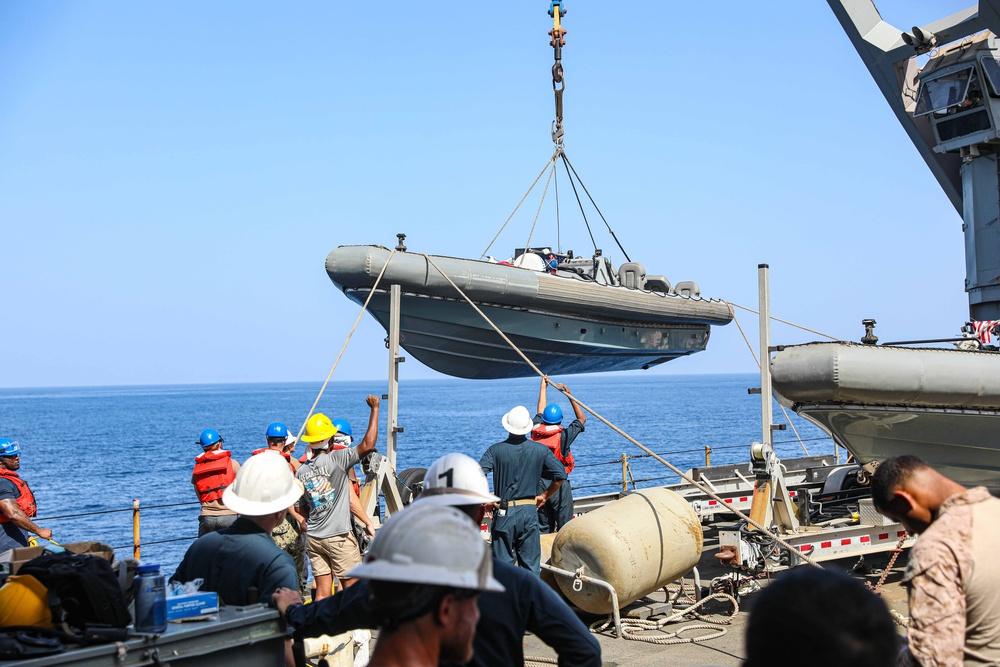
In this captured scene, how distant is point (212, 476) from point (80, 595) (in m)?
3.89

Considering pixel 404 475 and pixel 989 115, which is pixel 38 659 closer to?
pixel 404 475

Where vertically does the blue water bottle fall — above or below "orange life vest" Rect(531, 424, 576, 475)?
below

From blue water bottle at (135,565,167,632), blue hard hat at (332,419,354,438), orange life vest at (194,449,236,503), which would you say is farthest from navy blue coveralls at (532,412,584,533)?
blue water bottle at (135,565,167,632)

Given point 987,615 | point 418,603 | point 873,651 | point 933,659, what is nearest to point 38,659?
point 418,603

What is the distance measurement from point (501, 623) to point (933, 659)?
1126 millimetres

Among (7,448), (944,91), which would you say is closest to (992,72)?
(944,91)

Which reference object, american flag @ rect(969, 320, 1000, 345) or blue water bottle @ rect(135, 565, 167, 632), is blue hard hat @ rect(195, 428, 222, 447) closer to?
blue water bottle @ rect(135, 565, 167, 632)

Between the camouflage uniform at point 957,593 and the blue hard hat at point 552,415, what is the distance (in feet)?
18.6

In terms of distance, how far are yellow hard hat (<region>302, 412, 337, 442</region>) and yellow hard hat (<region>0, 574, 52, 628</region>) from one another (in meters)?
3.65

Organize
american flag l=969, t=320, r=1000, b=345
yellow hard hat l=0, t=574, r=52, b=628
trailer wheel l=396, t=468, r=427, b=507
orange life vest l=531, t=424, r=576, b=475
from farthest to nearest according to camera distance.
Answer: american flag l=969, t=320, r=1000, b=345 < trailer wheel l=396, t=468, r=427, b=507 < orange life vest l=531, t=424, r=576, b=475 < yellow hard hat l=0, t=574, r=52, b=628

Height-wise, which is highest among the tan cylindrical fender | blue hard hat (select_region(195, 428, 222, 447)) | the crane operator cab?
the crane operator cab

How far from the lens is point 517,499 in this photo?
6.56 m

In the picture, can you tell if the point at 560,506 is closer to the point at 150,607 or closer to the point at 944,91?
the point at 150,607

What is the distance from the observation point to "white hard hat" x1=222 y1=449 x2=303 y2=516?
346cm
